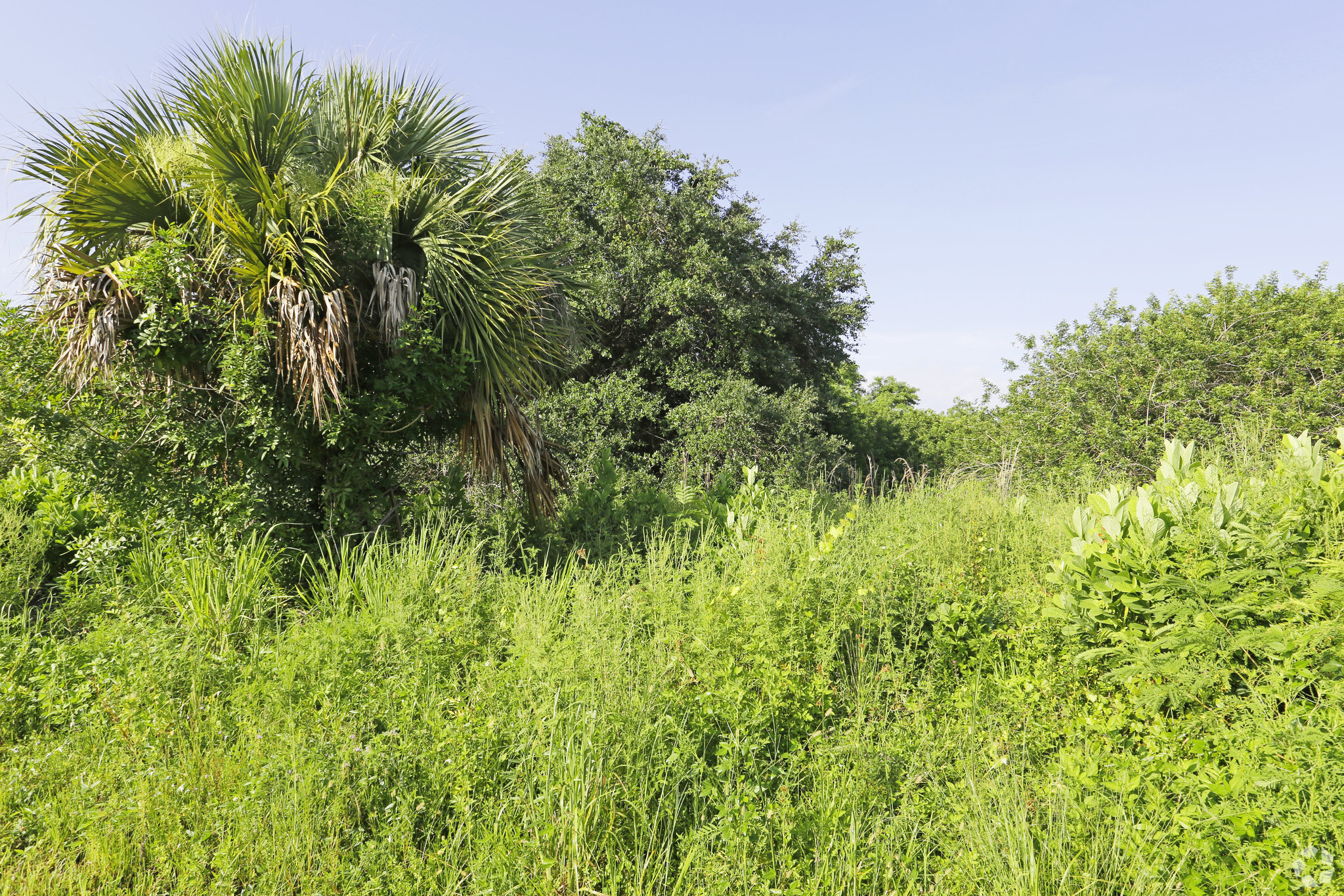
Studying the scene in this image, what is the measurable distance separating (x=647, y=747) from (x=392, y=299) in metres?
3.83

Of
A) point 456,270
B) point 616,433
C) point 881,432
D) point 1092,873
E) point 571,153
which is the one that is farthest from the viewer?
point 881,432

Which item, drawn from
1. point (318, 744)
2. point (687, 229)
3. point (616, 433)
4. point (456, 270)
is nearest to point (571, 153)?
point (687, 229)

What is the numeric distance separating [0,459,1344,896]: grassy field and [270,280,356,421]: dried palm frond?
4.17ft

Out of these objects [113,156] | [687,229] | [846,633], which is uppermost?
[687,229]

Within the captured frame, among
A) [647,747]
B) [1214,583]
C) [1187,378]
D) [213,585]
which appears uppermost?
[1187,378]

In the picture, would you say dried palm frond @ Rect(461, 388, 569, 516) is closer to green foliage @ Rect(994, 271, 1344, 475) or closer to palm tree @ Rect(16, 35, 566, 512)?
palm tree @ Rect(16, 35, 566, 512)

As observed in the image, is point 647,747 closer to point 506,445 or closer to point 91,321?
point 506,445

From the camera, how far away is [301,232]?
500 centimetres

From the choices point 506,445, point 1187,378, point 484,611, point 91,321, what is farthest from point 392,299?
point 1187,378

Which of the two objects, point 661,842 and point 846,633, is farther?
point 846,633

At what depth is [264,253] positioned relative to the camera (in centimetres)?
501

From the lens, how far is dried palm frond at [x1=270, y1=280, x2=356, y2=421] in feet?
15.2

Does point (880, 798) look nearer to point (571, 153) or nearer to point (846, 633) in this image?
point (846, 633)

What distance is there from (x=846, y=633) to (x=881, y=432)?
56.0 ft
